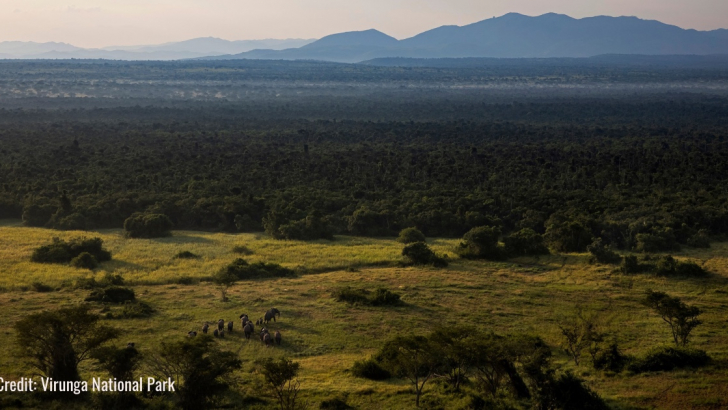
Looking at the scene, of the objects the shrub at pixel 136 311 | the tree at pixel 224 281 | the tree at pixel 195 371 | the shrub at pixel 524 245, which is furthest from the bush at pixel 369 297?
the shrub at pixel 524 245

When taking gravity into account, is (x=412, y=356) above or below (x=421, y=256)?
above

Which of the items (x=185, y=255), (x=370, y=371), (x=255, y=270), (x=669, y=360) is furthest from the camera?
(x=185, y=255)

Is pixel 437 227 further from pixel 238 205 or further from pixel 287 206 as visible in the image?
pixel 238 205

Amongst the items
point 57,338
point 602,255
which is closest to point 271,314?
point 57,338

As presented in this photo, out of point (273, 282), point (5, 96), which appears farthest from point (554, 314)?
point (5, 96)

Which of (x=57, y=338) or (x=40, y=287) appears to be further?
(x=40, y=287)

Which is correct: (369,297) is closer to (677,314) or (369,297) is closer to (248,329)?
(248,329)

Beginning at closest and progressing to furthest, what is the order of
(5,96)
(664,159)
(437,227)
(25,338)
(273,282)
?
(25,338)
(273,282)
(437,227)
(664,159)
(5,96)
